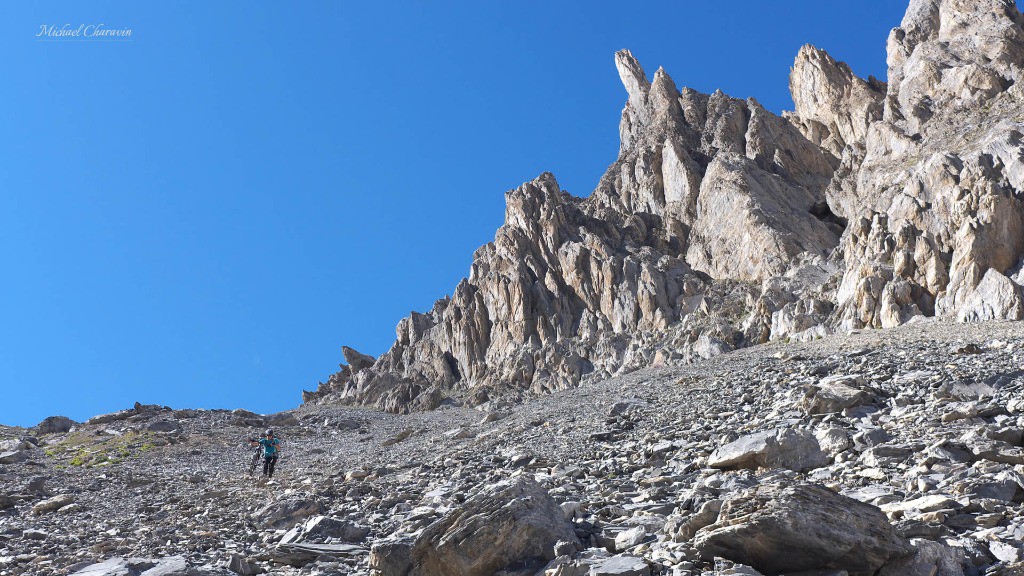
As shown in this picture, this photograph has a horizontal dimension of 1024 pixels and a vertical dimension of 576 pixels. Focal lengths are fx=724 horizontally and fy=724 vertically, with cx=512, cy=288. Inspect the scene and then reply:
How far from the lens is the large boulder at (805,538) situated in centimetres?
856

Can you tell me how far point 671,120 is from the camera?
5069 inches

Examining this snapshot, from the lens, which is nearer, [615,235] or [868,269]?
[868,269]

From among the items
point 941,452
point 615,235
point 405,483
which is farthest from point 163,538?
point 615,235

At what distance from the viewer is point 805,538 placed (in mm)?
8578

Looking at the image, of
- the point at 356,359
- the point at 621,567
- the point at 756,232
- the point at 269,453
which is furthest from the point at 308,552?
the point at 356,359

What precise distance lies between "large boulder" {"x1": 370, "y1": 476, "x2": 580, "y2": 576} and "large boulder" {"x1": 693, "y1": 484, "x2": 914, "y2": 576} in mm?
2367

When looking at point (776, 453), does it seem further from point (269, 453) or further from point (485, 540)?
point (269, 453)

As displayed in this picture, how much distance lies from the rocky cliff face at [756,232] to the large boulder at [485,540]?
152 ft

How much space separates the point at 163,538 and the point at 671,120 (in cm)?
12350

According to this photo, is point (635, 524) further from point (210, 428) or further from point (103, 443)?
point (210, 428)

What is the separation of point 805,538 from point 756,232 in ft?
290

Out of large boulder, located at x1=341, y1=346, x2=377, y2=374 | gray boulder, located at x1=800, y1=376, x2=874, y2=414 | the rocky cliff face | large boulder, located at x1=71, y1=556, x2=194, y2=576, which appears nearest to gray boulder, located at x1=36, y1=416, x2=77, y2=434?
the rocky cliff face

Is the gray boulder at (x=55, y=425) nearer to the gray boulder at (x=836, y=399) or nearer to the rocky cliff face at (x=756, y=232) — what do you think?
the rocky cliff face at (x=756, y=232)

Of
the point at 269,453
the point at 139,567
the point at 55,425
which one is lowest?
the point at 139,567
